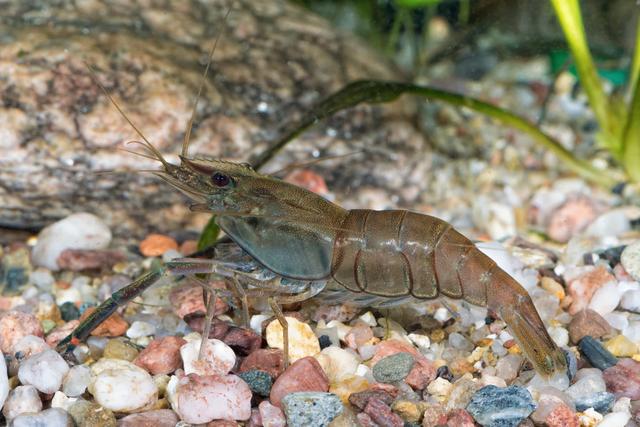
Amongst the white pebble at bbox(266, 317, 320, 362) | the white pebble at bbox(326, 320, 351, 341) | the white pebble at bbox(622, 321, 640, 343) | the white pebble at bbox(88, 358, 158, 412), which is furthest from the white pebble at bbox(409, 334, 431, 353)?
the white pebble at bbox(88, 358, 158, 412)

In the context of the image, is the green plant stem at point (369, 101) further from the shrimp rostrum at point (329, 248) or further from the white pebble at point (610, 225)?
the white pebble at point (610, 225)

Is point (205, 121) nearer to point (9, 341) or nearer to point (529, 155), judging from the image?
point (9, 341)

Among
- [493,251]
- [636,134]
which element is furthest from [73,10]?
[636,134]

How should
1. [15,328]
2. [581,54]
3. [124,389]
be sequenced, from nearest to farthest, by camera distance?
[124,389] < [15,328] < [581,54]

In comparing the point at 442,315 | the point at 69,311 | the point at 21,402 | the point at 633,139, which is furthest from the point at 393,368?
the point at 633,139

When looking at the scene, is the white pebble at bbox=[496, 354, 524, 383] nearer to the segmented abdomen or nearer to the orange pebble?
the segmented abdomen

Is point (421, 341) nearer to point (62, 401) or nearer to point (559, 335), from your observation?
point (559, 335)
